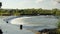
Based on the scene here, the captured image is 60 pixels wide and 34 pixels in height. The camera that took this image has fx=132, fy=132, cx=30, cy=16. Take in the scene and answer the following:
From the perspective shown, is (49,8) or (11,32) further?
(49,8)

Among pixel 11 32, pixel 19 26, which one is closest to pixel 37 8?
Answer: pixel 19 26

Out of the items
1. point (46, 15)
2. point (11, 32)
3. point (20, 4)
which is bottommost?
point (11, 32)

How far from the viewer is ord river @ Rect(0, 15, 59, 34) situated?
4.85ft

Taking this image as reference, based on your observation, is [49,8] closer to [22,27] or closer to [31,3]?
[31,3]

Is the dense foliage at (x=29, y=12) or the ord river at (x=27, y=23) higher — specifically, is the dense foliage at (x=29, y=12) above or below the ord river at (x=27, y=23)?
above

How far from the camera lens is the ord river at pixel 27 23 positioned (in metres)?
1.48

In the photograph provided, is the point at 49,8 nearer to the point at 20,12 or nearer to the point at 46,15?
the point at 46,15

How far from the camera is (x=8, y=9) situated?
154cm

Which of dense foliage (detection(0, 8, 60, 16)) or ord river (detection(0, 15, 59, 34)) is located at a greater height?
dense foliage (detection(0, 8, 60, 16))

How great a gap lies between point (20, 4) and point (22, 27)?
270 millimetres

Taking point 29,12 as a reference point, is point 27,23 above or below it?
below

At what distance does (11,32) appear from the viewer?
57.6 inches

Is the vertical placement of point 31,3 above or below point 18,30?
above

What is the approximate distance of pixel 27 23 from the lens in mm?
1521
